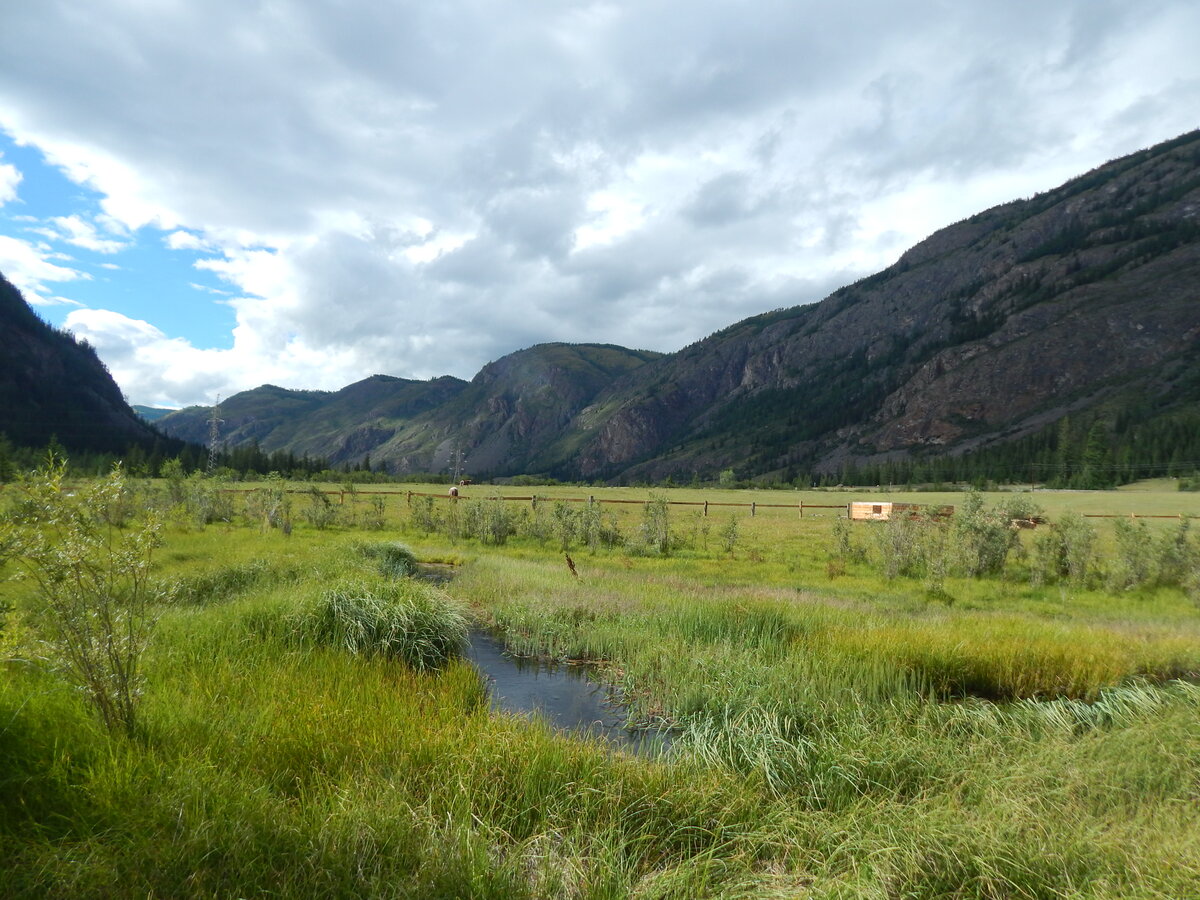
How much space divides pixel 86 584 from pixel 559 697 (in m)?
6.32

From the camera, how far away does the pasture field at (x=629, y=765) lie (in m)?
3.95

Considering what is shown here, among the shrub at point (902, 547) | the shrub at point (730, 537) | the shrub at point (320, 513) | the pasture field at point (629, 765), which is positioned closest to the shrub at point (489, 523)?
the shrub at point (320, 513)

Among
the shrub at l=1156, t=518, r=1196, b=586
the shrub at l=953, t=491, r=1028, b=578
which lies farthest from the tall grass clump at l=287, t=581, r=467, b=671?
the shrub at l=1156, t=518, r=1196, b=586

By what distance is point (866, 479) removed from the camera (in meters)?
130

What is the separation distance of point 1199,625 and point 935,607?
536 cm

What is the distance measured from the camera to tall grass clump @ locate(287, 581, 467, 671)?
983cm

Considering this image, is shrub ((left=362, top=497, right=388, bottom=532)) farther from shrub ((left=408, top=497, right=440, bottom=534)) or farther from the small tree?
the small tree

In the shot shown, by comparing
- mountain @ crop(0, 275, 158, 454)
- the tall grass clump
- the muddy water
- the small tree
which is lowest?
the muddy water

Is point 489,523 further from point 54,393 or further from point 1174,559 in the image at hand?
point 54,393

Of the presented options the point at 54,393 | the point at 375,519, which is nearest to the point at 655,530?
the point at 375,519

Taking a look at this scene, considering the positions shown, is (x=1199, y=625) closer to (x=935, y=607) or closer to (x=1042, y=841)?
(x=935, y=607)

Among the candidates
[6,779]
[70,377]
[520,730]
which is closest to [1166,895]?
[520,730]

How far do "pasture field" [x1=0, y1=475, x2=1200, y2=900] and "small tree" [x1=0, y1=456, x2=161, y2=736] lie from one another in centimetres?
29

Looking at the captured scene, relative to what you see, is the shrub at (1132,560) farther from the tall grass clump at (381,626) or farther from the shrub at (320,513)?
the shrub at (320,513)
